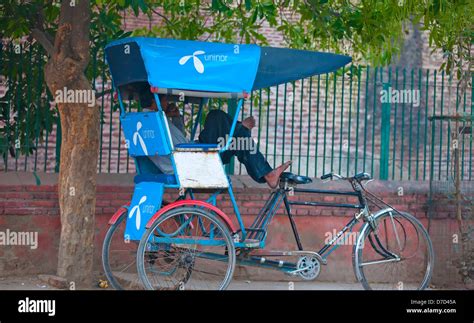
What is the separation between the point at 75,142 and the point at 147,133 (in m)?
1.00

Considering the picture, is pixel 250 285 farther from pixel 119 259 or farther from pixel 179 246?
pixel 179 246

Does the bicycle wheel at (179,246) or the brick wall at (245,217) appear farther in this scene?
the brick wall at (245,217)

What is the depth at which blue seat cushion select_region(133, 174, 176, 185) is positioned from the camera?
7.79 meters

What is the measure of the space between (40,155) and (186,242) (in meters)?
3.02

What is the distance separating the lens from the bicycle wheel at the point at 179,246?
7.66 meters

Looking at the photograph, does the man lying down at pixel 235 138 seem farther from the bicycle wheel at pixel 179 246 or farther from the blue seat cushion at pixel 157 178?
the bicycle wheel at pixel 179 246

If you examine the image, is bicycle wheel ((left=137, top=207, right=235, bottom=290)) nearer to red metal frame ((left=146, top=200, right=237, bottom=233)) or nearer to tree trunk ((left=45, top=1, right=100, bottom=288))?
red metal frame ((left=146, top=200, right=237, bottom=233))

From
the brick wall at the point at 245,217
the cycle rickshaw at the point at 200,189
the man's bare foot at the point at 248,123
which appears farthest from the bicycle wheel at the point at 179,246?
the brick wall at the point at 245,217

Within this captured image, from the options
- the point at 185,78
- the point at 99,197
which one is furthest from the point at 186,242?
the point at 99,197

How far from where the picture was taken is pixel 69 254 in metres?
8.60

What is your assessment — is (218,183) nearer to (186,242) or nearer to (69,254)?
(186,242)

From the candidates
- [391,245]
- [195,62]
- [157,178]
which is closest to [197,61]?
[195,62]

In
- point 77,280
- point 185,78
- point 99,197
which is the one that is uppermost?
point 185,78

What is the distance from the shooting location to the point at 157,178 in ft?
26.0
